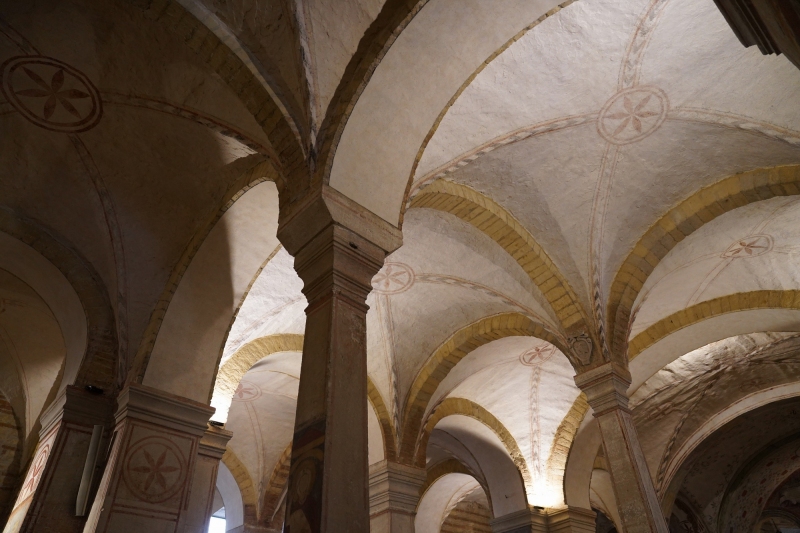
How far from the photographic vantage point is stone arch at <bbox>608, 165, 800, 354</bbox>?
654cm

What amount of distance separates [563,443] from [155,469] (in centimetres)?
767

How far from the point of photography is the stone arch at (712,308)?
28.9 ft

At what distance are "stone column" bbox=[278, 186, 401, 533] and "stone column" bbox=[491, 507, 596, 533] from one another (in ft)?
26.0

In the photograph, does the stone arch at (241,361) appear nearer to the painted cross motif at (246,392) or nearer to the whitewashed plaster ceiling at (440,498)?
the painted cross motif at (246,392)

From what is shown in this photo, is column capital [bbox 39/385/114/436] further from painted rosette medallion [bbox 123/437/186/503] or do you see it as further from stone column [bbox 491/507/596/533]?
stone column [bbox 491/507/596/533]

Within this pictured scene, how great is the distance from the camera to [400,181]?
4.67 meters

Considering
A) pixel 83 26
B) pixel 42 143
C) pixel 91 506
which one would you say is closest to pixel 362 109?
pixel 83 26

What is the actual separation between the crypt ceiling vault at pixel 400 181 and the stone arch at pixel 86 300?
0.09ft

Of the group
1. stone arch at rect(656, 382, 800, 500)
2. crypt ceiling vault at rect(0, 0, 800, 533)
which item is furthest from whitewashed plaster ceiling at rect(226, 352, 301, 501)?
stone arch at rect(656, 382, 800, 500)

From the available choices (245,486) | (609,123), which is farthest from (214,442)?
(245,486)

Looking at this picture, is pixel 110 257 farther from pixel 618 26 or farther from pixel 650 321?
pixel 650 321

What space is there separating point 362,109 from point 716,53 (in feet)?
12.2

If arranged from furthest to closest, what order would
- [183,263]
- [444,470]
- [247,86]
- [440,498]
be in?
[440,498]
[444,470]
[183,263]
[247,86]

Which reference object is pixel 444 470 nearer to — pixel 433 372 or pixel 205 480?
pixel 433 372
